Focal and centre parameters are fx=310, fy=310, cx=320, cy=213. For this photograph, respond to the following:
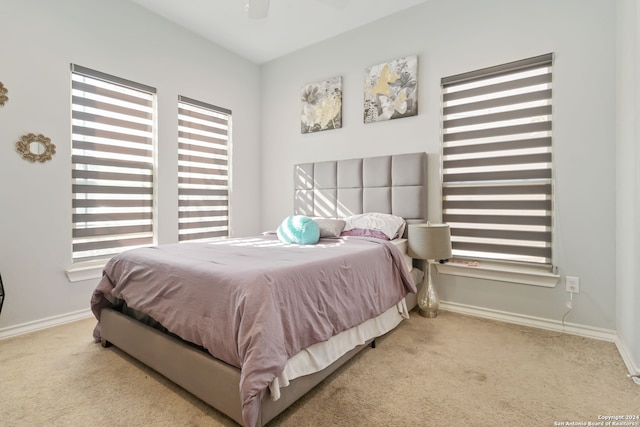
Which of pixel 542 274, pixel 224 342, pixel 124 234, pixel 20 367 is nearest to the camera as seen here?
pixel 224 342

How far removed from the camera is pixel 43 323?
2.52 m

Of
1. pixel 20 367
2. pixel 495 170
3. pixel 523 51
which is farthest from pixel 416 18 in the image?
pixel 20 367

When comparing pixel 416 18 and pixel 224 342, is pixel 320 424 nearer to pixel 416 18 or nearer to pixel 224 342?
pixel 224 342

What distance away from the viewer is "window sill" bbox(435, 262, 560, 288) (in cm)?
246

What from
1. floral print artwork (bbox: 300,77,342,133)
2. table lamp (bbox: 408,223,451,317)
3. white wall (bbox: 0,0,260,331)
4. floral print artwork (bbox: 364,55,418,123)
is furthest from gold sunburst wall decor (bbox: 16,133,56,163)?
table lamp (bbox: 408,223,451,317)

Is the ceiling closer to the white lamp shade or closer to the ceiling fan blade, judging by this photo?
the ceiling fan blade

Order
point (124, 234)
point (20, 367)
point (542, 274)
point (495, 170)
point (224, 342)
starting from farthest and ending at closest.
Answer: point (124, 234) → point (495, 170) → point (542, 274) → point (20, 367) → point (224, 342)

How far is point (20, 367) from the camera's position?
6.21 ft

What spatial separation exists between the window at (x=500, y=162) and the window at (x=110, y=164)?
2.99 meters

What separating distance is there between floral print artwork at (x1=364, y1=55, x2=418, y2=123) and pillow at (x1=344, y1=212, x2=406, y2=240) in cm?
105

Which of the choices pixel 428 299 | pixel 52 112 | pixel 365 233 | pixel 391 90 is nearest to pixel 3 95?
pixel 52 112

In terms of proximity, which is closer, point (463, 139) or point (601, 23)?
point (601, 23)

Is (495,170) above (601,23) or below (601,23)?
below

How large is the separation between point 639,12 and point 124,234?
4.09m
